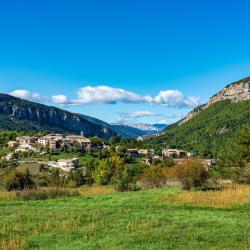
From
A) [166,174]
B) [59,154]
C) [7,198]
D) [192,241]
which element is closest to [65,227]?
[192,241]

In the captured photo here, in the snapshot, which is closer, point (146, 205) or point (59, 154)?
point (146, 205)

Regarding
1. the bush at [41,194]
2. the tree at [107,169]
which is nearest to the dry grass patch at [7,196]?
the bush at [41,194]

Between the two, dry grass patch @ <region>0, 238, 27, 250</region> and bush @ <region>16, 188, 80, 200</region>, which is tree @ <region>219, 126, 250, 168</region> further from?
dry grass patch @ <region>0, 238, 27, 250</region>

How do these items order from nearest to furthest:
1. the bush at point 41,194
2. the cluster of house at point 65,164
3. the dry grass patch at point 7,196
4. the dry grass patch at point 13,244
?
the dry grass patch at point 13,244 < the bush at point 41,194 < the dry grass patch at point 7,196 < the cluster of house at point 65,164

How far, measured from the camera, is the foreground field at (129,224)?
49.3 ft

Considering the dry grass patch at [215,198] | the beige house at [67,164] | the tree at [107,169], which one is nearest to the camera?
the dry grass patch at [215,198]

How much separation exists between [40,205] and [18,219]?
574 cm

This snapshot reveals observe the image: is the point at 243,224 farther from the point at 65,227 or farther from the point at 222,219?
the point at 65,227

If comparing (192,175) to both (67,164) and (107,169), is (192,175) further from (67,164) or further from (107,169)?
(67,164)

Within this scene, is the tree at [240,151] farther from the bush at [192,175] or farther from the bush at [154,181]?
the bush at [192,175]

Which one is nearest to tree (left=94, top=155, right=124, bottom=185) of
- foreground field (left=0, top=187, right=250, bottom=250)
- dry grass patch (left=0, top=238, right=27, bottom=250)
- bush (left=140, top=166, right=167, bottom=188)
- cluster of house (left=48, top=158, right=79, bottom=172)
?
cluster of house (left=48, top=158, right=79, bottom=172)

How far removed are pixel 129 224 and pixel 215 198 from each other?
9941 mm

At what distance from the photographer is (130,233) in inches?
661

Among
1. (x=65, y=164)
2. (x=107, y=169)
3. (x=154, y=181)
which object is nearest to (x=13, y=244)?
(x=154, y=181)
